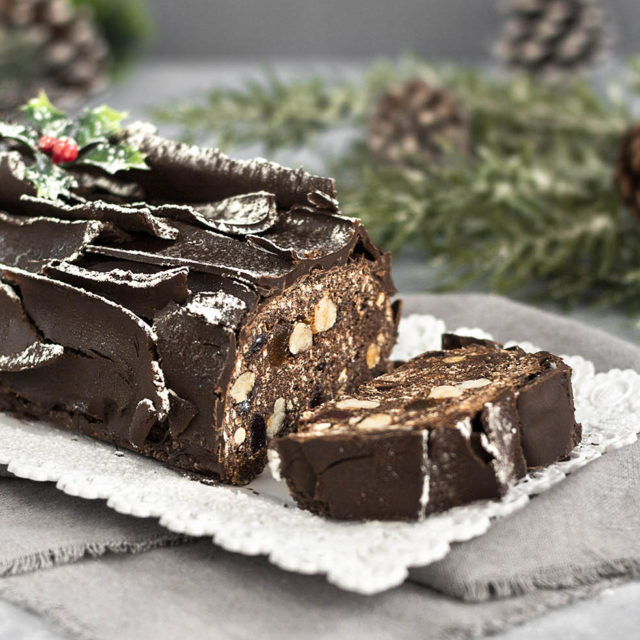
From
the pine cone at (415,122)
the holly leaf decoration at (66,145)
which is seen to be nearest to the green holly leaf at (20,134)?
the holly leaf decoration at (66,145)

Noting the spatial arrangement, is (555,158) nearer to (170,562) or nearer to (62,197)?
(62,197)

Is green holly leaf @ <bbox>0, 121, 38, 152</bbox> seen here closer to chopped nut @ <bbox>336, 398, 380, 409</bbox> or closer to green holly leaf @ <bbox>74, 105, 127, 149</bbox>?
green holly leaf @ <bbox>74, 105, 127, 149</bbox>

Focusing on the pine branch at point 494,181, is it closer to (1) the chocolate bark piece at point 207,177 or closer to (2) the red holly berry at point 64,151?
(1) the chocolate bark piece at point 207,177

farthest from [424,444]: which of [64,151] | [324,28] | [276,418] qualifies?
[324,28]

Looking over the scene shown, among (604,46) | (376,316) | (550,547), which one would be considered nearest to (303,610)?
(550,547)

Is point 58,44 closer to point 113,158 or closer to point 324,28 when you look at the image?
point 324,28
